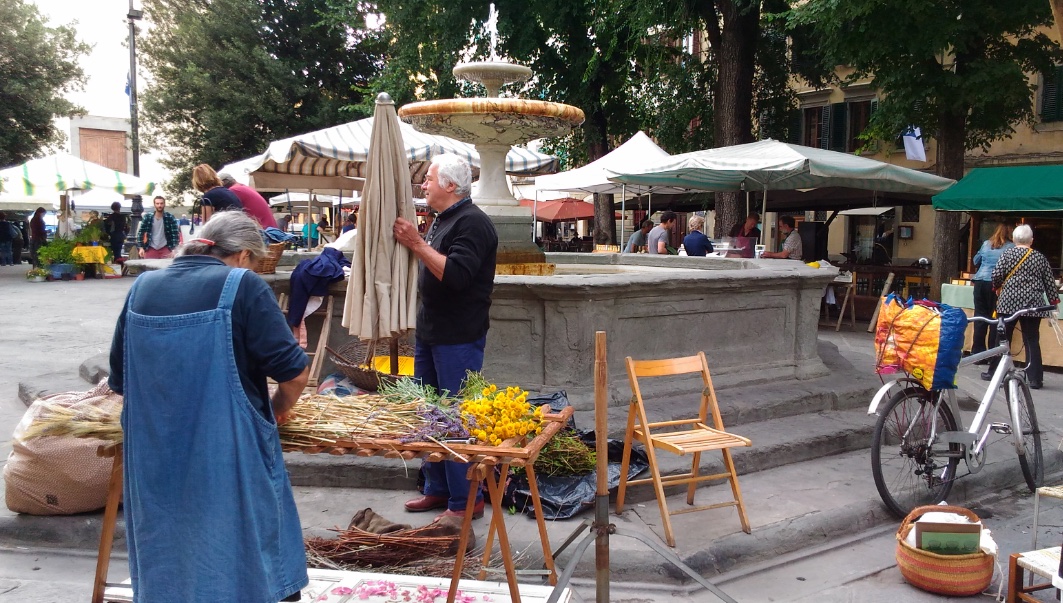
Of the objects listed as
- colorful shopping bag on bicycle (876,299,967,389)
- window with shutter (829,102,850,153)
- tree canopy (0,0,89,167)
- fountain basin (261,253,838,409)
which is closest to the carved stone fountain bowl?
fountain basin (261,253,838,409)

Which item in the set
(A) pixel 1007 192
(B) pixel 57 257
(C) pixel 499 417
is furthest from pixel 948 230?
(B) pixel 57 257

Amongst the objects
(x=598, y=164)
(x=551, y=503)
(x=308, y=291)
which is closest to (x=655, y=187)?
(x=598, y=164)

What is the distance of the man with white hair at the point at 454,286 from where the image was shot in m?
3.96

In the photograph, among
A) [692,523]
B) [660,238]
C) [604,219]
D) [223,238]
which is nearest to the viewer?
[223,238]

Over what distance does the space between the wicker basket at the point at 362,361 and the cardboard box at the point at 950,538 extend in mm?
2938

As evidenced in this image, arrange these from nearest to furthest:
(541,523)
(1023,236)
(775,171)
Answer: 1. (541,523)
2. (1023,236)
3. (775,171)

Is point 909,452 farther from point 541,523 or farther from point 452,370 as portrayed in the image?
point 452,370

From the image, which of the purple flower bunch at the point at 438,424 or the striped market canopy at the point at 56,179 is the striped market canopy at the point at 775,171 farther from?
the striped market canopy at the point at 56,179

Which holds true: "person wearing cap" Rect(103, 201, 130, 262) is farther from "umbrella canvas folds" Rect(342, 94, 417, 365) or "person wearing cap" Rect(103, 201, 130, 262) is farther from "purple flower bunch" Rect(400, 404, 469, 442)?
"purple flower bunch" Rect(400, 404, 469, 442)

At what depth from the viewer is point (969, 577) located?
12.6 ft

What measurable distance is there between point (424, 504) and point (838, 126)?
23.9 meters

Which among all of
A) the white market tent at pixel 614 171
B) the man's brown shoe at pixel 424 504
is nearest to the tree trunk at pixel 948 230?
the white market tent at pixel 614 171

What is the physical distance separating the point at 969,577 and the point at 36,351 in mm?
9791

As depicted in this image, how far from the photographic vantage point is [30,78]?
23906 millimetres
